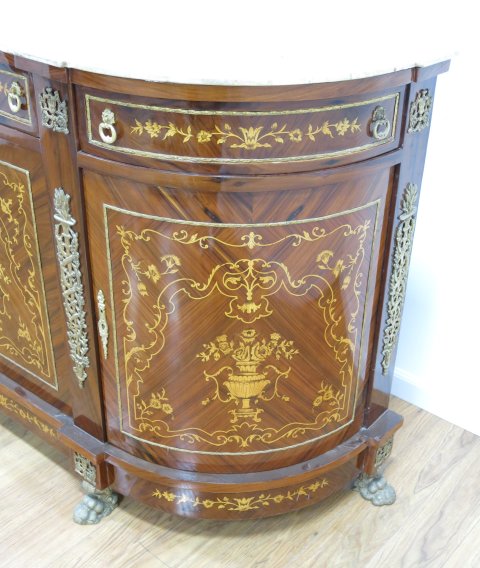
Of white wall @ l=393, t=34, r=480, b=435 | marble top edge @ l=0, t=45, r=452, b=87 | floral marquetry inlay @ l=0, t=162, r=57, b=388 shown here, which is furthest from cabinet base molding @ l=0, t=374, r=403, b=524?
marble top edge @ l=0, t=45, r=452, b=87

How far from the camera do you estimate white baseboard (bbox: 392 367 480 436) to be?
1.66 meters

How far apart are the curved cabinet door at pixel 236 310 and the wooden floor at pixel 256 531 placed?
0.67 feet

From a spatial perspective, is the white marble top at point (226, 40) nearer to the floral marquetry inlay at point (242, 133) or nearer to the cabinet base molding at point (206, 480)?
the floral marquetry inlay at point (242, 133)

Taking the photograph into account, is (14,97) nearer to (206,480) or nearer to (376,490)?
(206,480)

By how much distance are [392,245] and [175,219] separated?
39 centimetres

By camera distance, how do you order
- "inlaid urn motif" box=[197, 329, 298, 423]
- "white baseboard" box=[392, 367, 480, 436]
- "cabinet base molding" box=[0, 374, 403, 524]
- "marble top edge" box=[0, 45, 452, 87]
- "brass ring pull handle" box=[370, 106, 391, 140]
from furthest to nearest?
"white baseboard" box=[392, 367, 480, 436], "cabinet base molding" box=[0, 374, 403, 524], "inlaid urn motif" box=[197, 329, 298, 423], "brass ring pull handle" box=[370, 106, 391, 140], "marble top edge" box=[0, 45, 452, 87]

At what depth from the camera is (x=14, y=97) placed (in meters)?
1.11

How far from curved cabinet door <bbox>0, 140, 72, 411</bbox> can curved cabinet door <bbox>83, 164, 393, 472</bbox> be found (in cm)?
13

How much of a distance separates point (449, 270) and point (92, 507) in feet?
3.04

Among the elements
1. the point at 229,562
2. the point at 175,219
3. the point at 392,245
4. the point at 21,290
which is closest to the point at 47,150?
the point at 175,219

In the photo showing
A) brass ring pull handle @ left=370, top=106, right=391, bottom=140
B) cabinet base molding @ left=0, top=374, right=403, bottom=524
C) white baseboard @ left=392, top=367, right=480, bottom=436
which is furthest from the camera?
white baseboard @ left=392, top=367, right=480, bottom=436

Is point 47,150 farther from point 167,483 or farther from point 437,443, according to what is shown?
point 437,443

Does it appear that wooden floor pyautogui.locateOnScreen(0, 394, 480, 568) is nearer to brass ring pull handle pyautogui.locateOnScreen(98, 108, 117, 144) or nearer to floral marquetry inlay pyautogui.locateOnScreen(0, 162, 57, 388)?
floral marquetry inlay pyautogui.locateOnScreen(0, 162, 57, 388)

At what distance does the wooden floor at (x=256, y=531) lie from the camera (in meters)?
1.34
